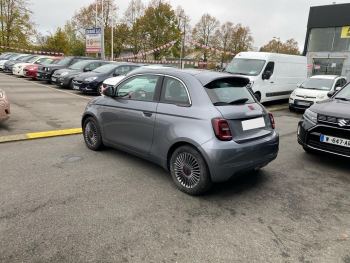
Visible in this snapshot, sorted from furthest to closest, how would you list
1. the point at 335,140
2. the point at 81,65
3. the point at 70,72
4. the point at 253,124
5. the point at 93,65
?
the point at 81,65 → the point at 93,65 → the point at 70,72 → the point at 335,140 → the point at 253,124

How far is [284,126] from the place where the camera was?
9.23m

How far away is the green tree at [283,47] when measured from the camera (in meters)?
74.8

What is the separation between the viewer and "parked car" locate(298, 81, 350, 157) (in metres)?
5.04

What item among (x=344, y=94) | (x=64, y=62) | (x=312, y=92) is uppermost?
(x=64, y=62)

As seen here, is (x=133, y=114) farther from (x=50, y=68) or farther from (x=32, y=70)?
(x=32, y=70)

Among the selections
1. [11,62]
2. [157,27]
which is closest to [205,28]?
[157,27]

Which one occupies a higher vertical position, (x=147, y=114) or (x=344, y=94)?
(x=344, y=94)

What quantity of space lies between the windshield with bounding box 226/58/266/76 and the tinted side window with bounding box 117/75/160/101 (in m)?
8.02

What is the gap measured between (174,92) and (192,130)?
71 centimetres

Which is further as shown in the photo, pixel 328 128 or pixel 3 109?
pixel 3 109

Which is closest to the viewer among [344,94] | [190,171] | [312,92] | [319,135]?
[190,171]

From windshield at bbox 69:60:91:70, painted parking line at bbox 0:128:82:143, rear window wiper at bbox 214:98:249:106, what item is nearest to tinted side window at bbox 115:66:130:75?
windshield at bbox 69:60:91:70

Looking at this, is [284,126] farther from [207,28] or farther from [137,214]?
[207,28]

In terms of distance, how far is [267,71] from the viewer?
1220 centimetres
